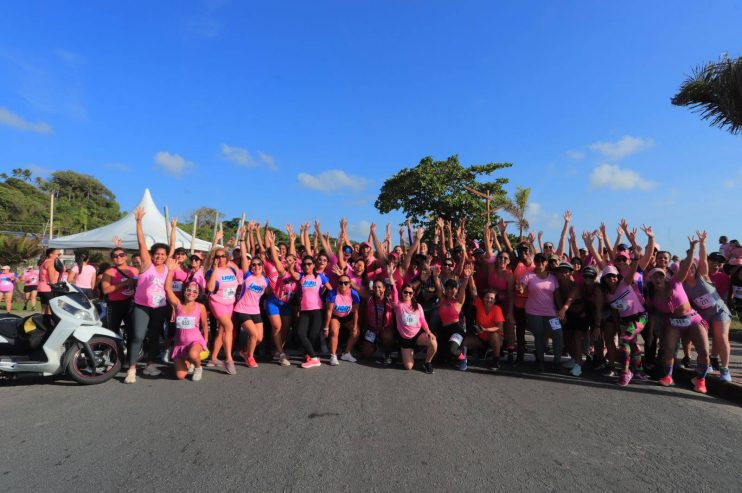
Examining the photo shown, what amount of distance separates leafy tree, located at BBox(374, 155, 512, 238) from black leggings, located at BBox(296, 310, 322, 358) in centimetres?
1566

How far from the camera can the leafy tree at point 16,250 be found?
17828 millimetres

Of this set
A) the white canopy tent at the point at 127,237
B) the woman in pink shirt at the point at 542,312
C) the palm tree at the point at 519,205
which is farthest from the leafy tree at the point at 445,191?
the woman in pink shirt at the point at 542,312

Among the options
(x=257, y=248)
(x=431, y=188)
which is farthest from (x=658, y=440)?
(x=431, y=188)

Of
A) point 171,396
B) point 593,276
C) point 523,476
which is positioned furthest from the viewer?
point 593,276

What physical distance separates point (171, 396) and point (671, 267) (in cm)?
839

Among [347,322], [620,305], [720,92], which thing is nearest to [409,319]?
[347,322]

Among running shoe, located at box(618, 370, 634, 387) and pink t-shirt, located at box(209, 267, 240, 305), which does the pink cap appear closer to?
running shoe, located at box(618, 370, 634, 387)

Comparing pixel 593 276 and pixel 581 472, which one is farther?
pixel 593 276

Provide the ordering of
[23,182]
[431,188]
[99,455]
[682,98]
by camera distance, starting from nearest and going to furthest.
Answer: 1. [99,455]
2. [682,98]
3. [431,188]
4. [23,182]

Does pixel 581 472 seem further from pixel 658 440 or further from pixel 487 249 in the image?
pixel 487 249

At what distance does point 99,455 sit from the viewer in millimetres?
3316

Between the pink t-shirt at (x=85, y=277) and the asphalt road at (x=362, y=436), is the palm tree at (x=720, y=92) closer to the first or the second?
the asphalt road at (x=362, y=436)

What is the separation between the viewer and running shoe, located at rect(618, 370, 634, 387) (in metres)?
5.57

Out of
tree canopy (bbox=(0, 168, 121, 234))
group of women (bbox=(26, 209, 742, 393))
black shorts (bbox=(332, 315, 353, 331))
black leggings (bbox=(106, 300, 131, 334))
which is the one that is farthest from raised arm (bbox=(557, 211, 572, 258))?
tree canopy (bbox=(0, 168, 121, 234))
